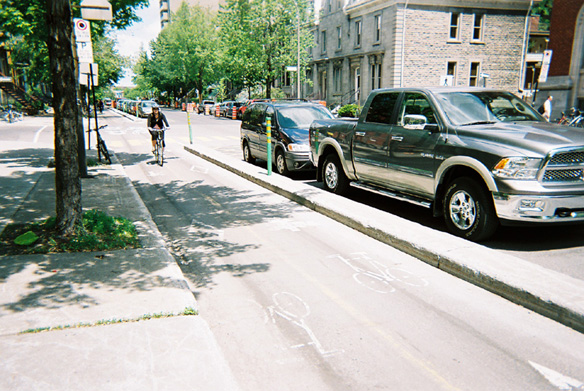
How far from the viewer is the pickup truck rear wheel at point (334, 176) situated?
9492mm

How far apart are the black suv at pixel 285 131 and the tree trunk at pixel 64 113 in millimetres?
5822

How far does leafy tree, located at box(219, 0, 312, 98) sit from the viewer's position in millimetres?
41812

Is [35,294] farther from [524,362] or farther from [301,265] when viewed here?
[524,362]

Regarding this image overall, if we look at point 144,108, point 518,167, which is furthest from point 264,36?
point 518,167

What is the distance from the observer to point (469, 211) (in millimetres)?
6305

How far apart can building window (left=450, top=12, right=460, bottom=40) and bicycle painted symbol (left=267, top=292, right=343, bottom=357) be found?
121 ft

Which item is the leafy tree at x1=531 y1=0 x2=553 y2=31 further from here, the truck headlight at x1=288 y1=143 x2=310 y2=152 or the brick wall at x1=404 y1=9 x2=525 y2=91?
the truck headlight at x1=288 y1=143 x2=310 y2=152

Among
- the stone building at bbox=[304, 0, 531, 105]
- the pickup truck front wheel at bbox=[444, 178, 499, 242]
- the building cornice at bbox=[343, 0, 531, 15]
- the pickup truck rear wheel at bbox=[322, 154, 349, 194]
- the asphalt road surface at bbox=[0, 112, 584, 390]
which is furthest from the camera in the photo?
the stone building at bbox=[304, 0, 531, 105]

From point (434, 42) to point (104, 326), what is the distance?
122 feet

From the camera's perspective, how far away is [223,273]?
5.43 meters

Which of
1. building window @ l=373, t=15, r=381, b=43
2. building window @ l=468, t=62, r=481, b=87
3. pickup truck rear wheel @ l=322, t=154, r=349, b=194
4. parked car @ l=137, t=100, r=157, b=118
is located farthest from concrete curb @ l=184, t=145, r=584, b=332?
parked car @ l=137, t=100, r=157, b=118

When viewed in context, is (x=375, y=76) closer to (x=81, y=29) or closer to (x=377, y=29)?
(x=377, y=29)

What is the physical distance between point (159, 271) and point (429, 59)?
35.4 meters

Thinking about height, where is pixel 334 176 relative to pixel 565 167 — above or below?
below
